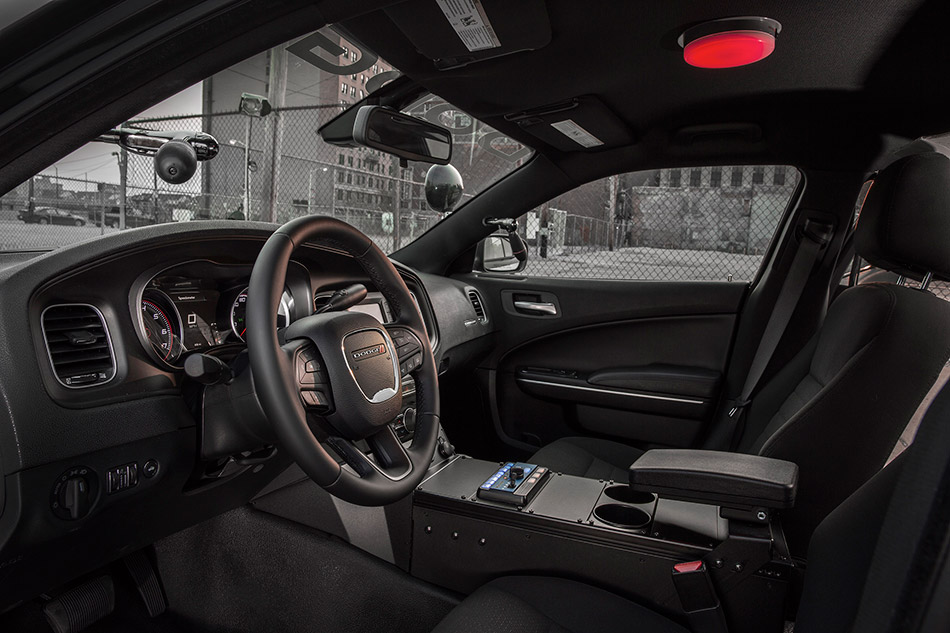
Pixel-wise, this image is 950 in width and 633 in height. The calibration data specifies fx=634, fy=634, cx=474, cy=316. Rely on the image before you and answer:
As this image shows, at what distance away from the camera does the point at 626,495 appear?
1.58m

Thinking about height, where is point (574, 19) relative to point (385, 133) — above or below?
above

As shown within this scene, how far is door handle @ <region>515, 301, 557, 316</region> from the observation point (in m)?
2.79

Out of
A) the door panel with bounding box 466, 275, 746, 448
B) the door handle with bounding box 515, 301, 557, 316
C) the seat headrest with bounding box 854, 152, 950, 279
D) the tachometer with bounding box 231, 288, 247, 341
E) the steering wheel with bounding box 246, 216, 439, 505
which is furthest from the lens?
the door handle with bounding box 515, 301, 557, 316

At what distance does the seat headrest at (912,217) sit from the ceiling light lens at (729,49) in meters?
0.43

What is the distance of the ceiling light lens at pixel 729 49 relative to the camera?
1542 millimetres

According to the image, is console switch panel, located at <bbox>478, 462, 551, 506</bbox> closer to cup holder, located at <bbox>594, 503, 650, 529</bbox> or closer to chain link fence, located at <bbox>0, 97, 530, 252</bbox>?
cup holder, located at <bbox>594, 503, 650, 529</bbox>

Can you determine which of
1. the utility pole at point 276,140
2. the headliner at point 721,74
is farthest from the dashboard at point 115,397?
the utility pole at point 276,140

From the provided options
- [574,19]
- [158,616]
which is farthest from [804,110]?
[158,616]

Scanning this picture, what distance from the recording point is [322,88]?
3.51 meters

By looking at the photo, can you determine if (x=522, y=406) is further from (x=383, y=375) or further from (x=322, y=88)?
(x=322, y=88)

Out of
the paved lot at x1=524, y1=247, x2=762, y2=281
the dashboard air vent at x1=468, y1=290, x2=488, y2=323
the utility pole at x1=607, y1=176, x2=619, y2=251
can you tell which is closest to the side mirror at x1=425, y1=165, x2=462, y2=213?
the dashboard air vent at x1=468, y1=290, x2=488, y2=323

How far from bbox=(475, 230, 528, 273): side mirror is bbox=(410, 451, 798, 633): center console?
1.37 m

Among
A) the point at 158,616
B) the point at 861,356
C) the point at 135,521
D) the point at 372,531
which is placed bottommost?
the point at 158,616

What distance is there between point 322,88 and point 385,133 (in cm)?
183
